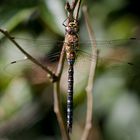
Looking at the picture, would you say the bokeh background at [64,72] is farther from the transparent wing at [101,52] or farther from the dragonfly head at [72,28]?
the dragonfly head at [72,28]

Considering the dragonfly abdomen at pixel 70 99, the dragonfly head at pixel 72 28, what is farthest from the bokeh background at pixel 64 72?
the dragonfly head at pixel 72 28

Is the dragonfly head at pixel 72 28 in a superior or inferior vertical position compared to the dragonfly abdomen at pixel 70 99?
superior

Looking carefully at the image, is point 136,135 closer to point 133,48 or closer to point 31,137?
point 133,48

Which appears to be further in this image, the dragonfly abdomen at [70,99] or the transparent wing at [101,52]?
the transparent wing at [101,52]

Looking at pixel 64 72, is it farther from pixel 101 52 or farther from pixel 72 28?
pixel 72 28

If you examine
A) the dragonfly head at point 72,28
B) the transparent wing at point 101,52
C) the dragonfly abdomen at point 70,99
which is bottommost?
the dragonfly abdomen at point 70,99

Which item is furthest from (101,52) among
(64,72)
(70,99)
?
(70,99)

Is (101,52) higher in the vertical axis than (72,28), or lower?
lower

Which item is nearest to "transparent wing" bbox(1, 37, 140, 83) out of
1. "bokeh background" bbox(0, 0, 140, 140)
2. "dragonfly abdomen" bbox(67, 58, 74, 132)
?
"bokeh background" bbox(0, 0, 140, 140)

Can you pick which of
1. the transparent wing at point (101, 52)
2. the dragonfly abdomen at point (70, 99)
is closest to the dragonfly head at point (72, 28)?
the dragonfly abdomen at point (70, 99)
